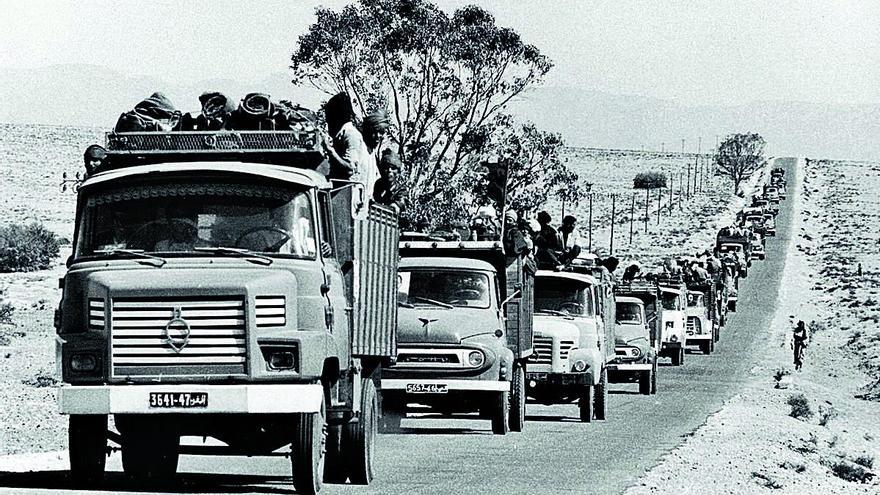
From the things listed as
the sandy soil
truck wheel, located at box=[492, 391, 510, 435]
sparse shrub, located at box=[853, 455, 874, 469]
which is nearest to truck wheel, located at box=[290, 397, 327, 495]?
the sandy soil

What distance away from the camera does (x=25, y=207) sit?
84375 millimetres

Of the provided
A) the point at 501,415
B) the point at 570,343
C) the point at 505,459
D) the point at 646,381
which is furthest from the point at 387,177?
the point at 646,381

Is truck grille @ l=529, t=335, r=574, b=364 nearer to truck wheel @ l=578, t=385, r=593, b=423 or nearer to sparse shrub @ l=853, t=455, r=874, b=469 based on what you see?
truck wheel @ l=578, t=385, r=593, b=423

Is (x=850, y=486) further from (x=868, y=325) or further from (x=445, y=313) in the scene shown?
(x=868, y=325)

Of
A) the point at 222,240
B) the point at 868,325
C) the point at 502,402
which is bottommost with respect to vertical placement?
the point at 868,325

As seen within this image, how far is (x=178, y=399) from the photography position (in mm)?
11031

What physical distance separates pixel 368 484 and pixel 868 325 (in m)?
60.3

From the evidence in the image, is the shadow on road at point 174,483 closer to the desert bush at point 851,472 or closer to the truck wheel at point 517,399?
the truck wheel at point 517,399

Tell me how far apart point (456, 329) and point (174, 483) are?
7386 millimetres

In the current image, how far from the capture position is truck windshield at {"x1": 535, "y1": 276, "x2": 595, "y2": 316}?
80.1 feet

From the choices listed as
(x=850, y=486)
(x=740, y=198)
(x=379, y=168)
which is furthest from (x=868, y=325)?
(x=740, y=198)

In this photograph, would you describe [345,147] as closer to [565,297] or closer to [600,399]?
[565,297]

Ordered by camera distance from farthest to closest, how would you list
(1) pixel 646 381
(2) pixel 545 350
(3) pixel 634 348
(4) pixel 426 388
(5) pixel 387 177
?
(1) pixel 646 381
(3) pixel 634 348
(2) pixel 545 350
(4) pixel 426 388
(5) pixel 387 177


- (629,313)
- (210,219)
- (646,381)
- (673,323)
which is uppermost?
→ (210,219)
